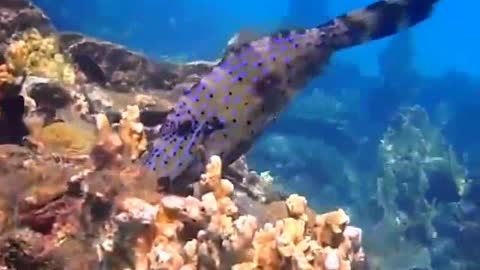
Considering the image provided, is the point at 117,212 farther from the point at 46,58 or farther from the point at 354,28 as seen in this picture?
the point at 46,58

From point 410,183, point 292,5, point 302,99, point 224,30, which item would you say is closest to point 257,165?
point 410,183

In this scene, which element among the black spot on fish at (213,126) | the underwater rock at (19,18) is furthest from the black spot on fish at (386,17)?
the underwater rock at (19,18)

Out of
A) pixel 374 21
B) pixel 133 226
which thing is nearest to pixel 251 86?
pixel 374 21

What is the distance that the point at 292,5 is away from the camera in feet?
122

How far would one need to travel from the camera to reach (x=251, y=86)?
4.47 metres

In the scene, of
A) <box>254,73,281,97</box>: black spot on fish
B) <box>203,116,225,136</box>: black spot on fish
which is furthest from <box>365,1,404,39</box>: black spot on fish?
<box>203,116,225,136</box>: black spot on fish

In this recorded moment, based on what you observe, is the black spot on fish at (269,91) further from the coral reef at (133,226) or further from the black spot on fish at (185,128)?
the coral reef at (133,226)

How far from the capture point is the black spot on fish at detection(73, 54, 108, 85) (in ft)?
21.2

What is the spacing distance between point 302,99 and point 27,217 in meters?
21.6

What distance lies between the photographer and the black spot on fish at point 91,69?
6.46 metres

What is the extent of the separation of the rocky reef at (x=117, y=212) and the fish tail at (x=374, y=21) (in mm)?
1444

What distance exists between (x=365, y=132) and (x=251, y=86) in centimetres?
1779

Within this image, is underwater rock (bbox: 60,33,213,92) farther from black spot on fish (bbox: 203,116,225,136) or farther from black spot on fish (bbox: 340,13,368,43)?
black spot on fish (bbox: 340,13,368,43)

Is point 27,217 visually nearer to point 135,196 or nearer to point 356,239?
point 135,196
